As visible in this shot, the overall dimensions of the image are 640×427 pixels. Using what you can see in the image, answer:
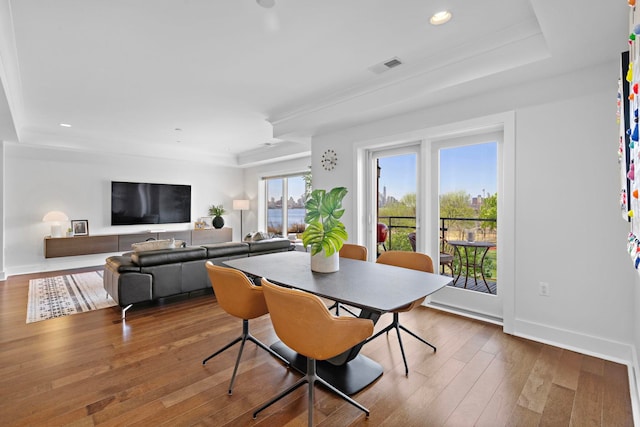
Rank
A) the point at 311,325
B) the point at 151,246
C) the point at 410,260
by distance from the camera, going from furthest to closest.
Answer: the point at 151,246
the point at 410,260
the point at 311,325

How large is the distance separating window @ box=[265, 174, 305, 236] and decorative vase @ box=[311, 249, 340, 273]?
5038 millimetres

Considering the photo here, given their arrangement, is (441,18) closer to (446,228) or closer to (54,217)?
(446,228)

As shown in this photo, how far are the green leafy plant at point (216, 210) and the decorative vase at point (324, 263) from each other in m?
6.23

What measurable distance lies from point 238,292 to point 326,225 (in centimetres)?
77

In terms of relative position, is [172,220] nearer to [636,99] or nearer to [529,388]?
[529,388]

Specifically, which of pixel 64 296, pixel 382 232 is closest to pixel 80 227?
pixel 64 296

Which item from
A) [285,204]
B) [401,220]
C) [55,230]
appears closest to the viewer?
[401,220]

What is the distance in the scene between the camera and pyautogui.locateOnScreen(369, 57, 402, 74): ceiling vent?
292 centimetres

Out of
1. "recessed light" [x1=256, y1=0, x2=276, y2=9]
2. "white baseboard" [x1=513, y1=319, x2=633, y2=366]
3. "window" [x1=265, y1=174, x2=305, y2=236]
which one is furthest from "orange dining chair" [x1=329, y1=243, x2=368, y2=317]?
"window" [x1=265, y1=174, x2=305, y2=236]

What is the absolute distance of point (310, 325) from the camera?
1.55m

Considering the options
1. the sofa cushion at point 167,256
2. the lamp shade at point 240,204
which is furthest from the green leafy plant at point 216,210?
the sofa cushion at point 167,256

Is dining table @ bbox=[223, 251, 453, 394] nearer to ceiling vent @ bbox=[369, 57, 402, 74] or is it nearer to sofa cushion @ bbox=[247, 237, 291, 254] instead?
sofa cushion @ bbox=[247, 237, 291, 254]

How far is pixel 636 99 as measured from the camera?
1136mm

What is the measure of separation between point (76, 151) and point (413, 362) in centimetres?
712
